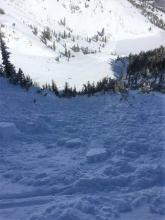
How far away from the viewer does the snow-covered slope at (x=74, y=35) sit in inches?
1078

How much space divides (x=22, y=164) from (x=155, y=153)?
295cm

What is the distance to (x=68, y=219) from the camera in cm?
602

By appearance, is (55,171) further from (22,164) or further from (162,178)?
(162,178)

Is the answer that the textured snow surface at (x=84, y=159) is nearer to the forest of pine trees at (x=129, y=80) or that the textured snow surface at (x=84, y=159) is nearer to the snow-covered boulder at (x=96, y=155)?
the snow-covered boulder at (x=96, y=155)

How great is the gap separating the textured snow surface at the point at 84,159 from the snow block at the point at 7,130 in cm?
4

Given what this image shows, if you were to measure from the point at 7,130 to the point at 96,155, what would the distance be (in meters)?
2.70

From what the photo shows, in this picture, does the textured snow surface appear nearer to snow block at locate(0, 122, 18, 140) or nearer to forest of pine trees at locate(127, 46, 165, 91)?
snow block at locate(0, 122, 18, 140)

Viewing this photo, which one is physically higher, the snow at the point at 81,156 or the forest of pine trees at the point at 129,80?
the forest of pine trees at the point at 129,80

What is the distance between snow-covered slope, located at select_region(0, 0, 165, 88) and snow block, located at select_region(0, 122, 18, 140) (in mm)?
13679

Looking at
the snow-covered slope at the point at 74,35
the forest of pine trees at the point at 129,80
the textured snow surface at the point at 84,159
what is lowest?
the textured snow surface at the point at 84,159

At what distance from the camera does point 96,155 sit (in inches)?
331

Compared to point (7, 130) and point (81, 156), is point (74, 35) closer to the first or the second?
point (7, 130)

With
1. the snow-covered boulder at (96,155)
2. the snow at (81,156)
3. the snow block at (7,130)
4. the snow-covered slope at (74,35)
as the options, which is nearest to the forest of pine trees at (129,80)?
the snow at (81,156)

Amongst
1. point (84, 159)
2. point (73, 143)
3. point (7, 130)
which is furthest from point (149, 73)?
point (84, 159)
